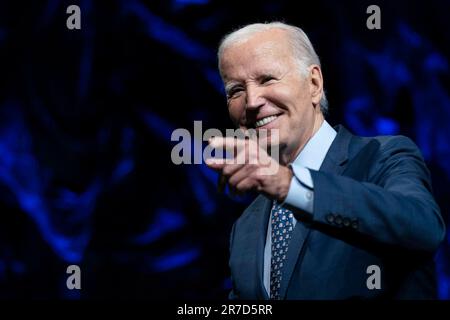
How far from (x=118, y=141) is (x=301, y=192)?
1.48 meters

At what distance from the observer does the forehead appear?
5.02ft

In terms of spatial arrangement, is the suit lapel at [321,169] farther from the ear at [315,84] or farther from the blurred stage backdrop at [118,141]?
the blurred stage backdrop at [118,141]

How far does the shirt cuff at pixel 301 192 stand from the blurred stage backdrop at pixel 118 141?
1.33m

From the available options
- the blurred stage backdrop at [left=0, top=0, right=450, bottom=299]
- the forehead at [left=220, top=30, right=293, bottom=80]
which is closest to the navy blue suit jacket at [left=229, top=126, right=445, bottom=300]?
the forehead at [left=220, top=30, right=293, bottom=80]

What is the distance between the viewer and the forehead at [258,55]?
1.53 m

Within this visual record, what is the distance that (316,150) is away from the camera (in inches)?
60.1

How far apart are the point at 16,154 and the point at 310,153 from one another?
136 centimetres

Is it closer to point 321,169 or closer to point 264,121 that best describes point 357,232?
point 321,169

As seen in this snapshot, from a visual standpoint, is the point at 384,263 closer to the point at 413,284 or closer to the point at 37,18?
the point at 413,284

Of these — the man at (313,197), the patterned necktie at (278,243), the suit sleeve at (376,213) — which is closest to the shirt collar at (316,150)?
the man at (313,197)

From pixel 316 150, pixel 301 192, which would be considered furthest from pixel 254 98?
pixel 301 192

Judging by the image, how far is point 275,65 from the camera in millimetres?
1539

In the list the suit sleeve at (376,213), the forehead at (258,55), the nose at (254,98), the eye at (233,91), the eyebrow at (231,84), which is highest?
the forehead at (258,55)

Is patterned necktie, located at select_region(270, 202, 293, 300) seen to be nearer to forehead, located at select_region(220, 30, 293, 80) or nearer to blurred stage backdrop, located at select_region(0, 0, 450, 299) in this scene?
forehead, located at select_region(220, 30, 293, 80)
